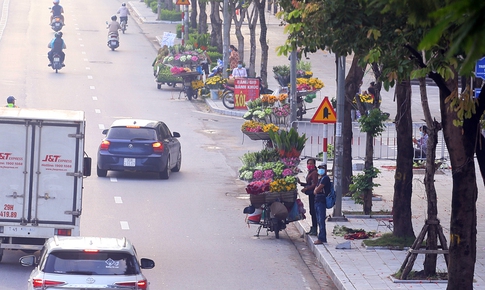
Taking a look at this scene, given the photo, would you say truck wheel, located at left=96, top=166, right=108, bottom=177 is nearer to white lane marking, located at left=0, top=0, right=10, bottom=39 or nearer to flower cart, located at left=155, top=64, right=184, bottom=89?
flower cart, located at left=155, top=64, right=184, bottom=89

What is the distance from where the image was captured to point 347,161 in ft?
72.7

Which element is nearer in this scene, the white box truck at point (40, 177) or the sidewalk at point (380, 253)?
the sidewalk at point (380, 253)

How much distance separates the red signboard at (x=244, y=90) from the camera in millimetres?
35750

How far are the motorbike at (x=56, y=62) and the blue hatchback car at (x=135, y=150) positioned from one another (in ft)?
63.3

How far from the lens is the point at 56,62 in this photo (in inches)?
1681

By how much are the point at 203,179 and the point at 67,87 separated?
54.2 feet

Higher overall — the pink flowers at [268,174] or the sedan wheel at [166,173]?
the pink flowers at [268,174]

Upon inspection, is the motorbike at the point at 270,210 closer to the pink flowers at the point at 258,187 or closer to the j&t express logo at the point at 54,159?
the pink flowers at the point at 258,187

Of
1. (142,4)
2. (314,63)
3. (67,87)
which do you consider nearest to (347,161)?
(67,87)

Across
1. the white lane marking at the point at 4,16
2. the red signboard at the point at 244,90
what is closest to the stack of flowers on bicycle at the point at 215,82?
the red signboard at the point at 244,90

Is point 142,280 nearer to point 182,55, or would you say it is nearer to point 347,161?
point 347,161

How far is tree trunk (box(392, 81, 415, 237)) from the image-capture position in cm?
1716

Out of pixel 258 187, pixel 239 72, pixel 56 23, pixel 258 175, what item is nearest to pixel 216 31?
pixel 56 23

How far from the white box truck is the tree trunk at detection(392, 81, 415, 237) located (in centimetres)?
599
